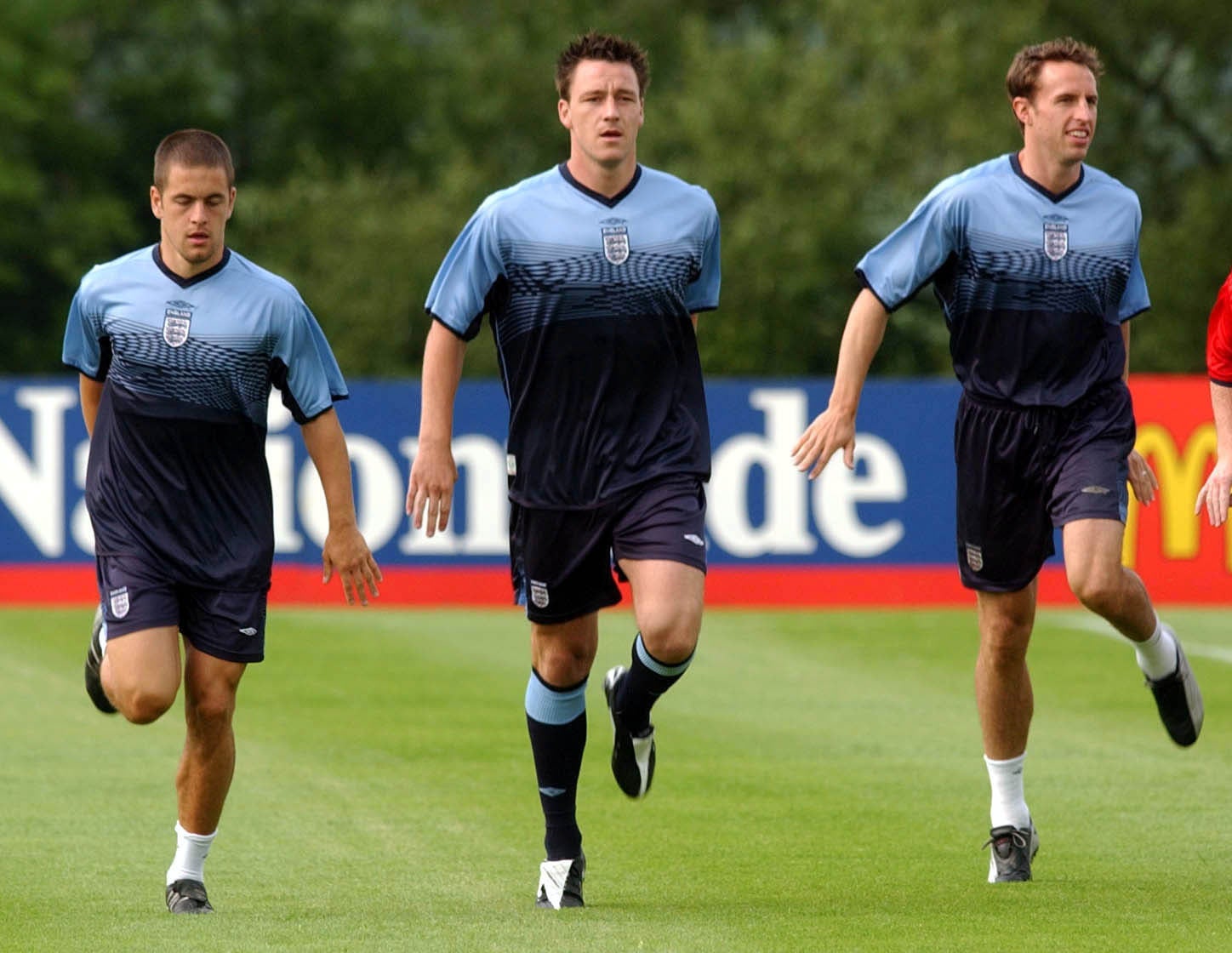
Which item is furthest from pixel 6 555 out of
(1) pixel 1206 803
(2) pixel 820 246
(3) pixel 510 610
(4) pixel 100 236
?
(4) pixel 100 236

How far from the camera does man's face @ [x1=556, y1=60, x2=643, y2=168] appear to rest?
24.0 feet

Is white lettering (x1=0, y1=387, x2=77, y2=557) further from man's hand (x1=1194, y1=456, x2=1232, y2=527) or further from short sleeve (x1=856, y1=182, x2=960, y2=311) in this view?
man's hand (x1=1194, y1=456, x2=1232, y2=527)

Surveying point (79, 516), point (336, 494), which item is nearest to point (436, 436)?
point (336, 494)

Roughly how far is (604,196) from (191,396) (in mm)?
1366

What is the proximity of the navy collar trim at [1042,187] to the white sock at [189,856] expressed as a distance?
3.27 metres

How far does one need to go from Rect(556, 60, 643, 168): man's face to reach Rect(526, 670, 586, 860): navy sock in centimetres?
161

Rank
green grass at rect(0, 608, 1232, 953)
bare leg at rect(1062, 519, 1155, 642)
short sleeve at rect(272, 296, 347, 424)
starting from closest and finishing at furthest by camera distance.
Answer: green grass at rect(0, 608, 1232, 953)
short sleeve at rect(272, 296, 347, 424)
bare leg at rect(1062, 519, 1155, 642)

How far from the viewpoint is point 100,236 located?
45.1 metres

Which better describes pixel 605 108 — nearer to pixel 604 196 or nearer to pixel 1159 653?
pixel 604 196

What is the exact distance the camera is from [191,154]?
7219 millimetres

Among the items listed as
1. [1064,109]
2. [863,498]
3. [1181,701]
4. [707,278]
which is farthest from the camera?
[863,498]

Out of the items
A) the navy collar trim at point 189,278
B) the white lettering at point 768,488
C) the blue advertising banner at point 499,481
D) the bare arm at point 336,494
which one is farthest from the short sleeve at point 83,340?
the white lettering at point 768,488

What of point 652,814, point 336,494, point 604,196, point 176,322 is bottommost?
point 652,814

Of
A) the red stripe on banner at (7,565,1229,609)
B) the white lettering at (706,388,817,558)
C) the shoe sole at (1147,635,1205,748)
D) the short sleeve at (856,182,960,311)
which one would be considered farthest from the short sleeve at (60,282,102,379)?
the white lettering at (706,388,817,558)
